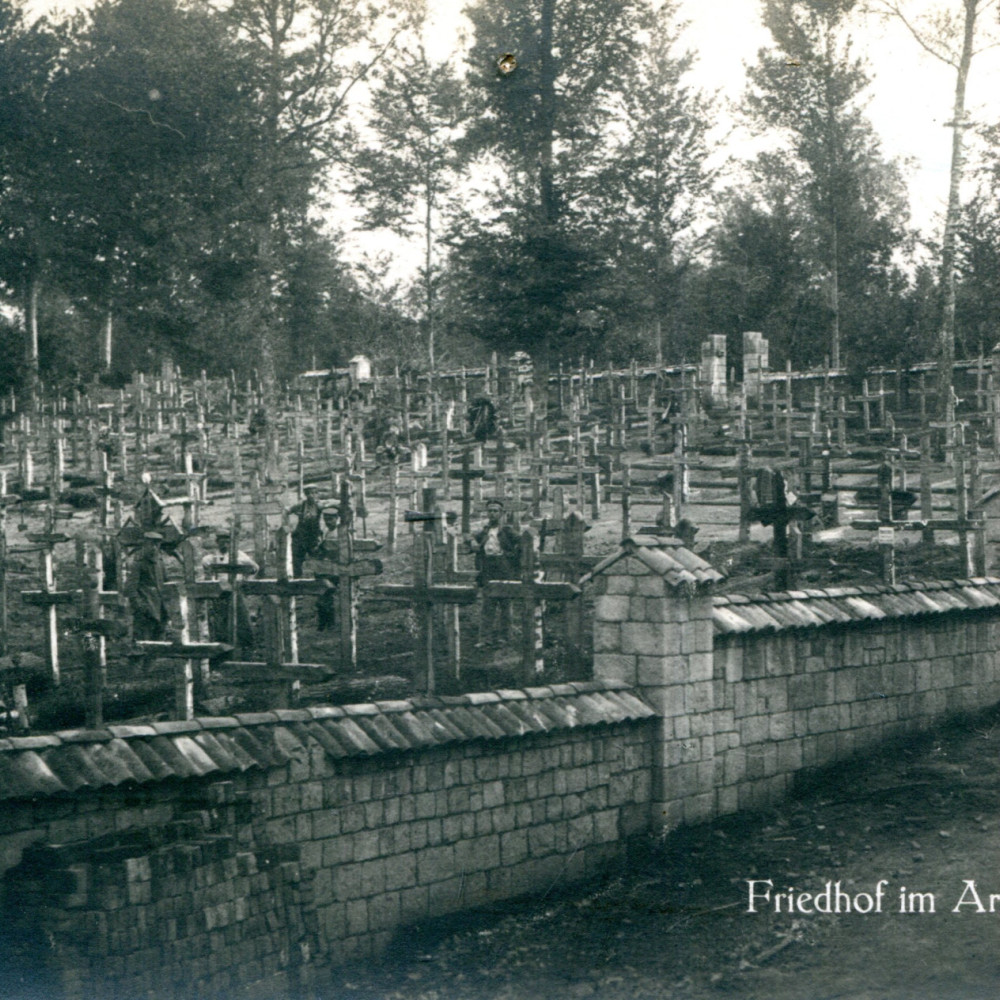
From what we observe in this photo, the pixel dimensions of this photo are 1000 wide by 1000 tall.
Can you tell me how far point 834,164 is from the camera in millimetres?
38219

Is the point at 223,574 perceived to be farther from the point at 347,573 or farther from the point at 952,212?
the point at 952,212

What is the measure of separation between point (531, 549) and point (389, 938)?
3510 mm

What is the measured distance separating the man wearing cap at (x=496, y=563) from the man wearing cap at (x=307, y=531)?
6.02ft

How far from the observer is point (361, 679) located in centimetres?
1263

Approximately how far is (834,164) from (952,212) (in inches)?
474

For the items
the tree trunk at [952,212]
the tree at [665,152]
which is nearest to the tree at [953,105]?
the tree trunk at [952,212]

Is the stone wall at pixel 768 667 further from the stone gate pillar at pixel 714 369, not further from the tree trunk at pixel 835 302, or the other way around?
the tree trunk at pixel 835 302

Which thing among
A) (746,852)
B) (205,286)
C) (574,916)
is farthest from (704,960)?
(205,286)

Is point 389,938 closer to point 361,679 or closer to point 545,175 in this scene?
point 361,679

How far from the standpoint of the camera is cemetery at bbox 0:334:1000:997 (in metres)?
6.91

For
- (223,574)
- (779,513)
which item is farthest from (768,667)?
(223,574)

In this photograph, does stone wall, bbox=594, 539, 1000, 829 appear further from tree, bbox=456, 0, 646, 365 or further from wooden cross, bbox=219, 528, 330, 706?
tree, bbox=456, 0, 646, 365

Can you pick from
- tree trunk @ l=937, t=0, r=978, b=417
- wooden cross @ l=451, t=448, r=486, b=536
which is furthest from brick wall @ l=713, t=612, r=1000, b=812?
tree trunk @ l=937, t=0, r=978, b=417

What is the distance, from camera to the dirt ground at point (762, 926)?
760cm
